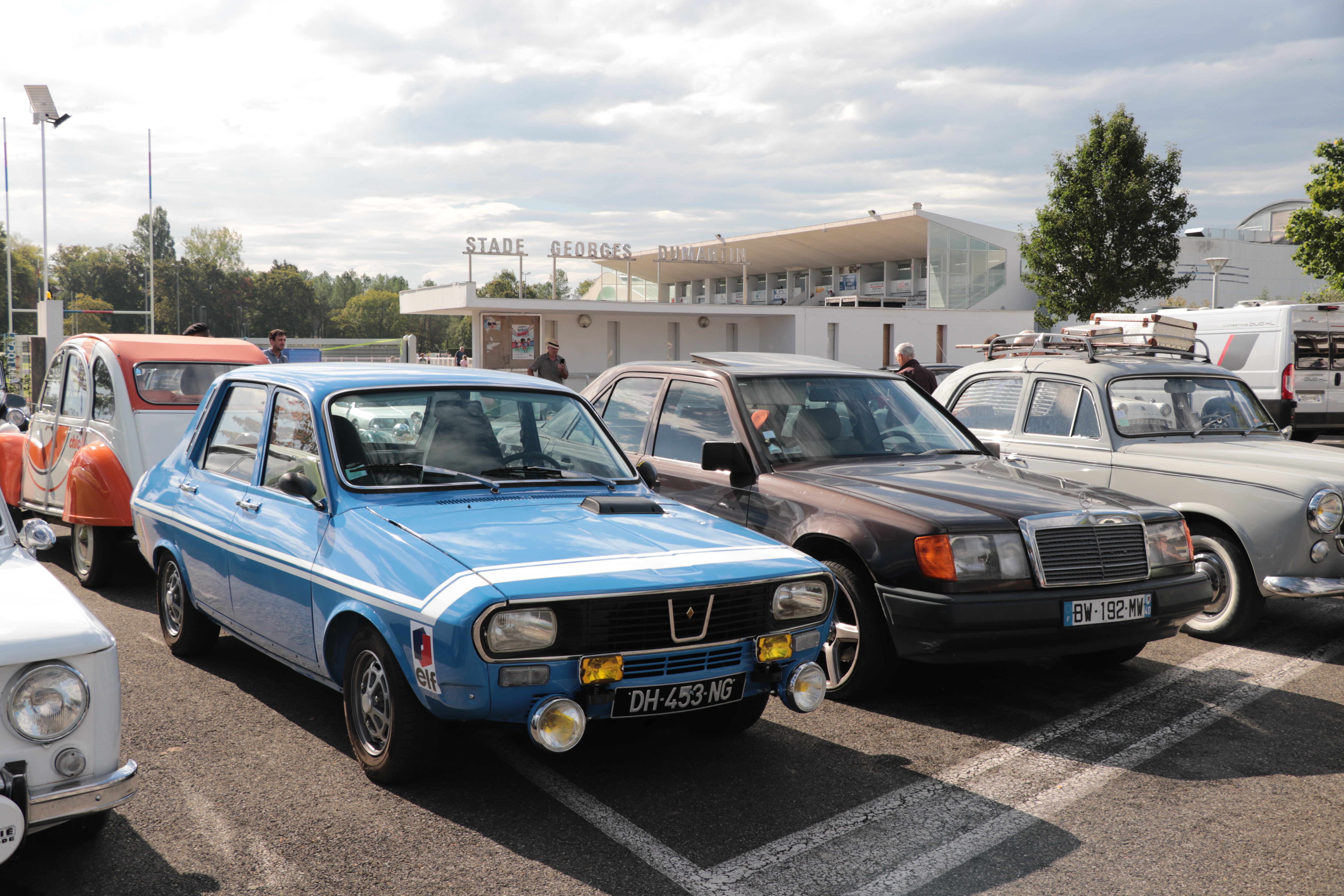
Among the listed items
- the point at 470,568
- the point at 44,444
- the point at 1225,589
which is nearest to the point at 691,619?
the point at 470,568

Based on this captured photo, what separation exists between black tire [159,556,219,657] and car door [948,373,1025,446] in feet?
17.7

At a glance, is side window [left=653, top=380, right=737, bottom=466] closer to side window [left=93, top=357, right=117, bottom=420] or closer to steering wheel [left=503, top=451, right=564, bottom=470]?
steering wheel [left=503, top=451, right=564, bottom=470]

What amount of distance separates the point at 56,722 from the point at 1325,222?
27.5 meters

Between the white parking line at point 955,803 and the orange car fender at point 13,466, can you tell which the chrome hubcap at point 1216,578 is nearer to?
the white parking line at point 955,803

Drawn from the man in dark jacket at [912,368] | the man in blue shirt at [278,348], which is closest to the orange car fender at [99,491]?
the man in blue shirt at [278,348]

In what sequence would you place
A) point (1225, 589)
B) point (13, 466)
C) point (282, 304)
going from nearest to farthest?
1. point (1225, 589)
2. point (13, 466)
3. point (282, 304)

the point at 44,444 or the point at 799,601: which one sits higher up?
the point at 44,444

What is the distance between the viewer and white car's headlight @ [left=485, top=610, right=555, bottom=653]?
3.43m

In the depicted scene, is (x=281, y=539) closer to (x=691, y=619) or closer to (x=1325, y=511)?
(x=691, y=619)

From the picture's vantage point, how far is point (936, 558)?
480 cm

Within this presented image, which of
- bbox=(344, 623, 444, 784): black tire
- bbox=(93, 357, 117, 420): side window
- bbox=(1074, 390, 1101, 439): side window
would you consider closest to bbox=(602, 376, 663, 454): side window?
bbox=(344, 623, 444, 784): black tire

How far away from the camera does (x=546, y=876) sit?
10.8ft

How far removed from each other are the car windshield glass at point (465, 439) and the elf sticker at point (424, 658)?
Answer: 97 cm

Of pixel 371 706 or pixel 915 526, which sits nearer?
pixel 371 706
